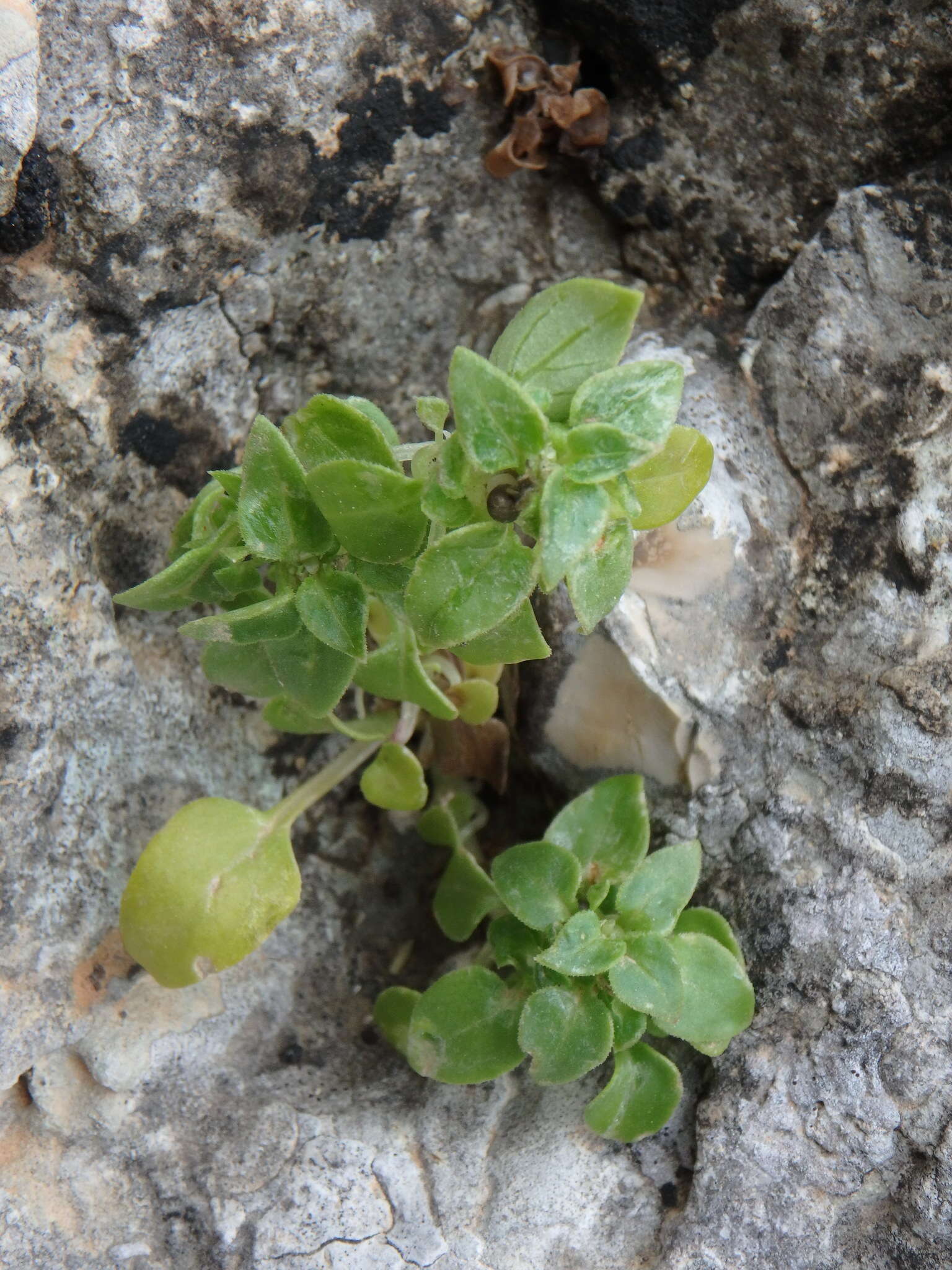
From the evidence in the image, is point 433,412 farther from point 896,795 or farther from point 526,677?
point 896,795

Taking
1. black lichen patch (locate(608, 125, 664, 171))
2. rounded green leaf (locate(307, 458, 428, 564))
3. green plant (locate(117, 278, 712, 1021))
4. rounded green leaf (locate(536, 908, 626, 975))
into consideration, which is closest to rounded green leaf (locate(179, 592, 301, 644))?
green plant (locate(117, 278, 712, 1021))

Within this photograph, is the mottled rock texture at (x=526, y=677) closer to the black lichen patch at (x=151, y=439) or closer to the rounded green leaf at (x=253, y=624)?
the black lichen patch at (x=151, y=439)

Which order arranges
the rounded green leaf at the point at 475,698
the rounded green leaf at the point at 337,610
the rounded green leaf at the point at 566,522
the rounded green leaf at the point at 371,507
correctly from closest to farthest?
the rounded green leaf at the point at 566,522 < the rounded green leaf at the point at 371,507 < the rounded green leaf at the point at 337,610 < the rounded green leaf at the point at 475,698

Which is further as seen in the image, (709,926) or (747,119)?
(747,119)

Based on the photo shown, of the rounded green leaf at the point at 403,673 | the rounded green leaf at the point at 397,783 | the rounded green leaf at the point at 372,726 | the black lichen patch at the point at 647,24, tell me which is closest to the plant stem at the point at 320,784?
the rounded green leaf at the point at 372,726

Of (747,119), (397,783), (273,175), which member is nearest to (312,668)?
(397,783)
